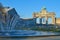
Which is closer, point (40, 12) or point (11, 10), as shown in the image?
point (11, 10)

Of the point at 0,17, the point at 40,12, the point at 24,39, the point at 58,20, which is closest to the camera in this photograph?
the point at 24,39

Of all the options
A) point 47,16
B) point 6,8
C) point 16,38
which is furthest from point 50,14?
point 16,38

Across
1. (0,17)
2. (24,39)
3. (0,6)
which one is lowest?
(24,39)

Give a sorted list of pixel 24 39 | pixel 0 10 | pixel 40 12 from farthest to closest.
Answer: pixel 40 12 < pixel 0 10 < pixel 24 39

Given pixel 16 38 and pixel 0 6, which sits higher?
pixel 0 6

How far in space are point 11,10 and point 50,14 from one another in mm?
26562

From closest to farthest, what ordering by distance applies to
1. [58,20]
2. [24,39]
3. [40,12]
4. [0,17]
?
[24,39] → [0,17] → [58,20] → [40,12]

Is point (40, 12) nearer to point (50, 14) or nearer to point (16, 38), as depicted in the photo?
point (50, 14)

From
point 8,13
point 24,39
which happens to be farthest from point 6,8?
point 24,39

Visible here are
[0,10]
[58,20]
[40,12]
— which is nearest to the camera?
[0,10]

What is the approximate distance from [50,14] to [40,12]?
4131 millimetres

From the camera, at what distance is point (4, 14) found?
36.1 meters

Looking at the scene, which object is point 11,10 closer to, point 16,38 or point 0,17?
point 0,17

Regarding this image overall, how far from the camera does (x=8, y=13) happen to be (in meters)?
37.3
